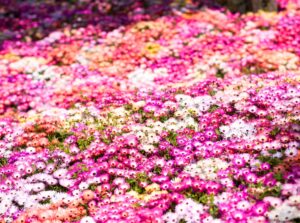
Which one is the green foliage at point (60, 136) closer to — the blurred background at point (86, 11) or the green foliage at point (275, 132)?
the green foliage at point (275, 132)

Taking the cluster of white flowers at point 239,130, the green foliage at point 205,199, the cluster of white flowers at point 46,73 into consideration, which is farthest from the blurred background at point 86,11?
the green foliage at point 205,199

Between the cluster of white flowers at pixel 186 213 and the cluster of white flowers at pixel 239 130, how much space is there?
6.12 feet

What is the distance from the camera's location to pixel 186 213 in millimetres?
6910

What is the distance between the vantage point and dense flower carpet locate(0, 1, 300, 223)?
716cm

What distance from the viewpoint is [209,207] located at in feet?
22.7

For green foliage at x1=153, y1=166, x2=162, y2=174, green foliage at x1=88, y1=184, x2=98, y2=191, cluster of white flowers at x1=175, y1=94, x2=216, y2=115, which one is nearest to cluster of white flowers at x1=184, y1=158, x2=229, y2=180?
green foliage at x1=153, y1=166, x2=162, y2=174

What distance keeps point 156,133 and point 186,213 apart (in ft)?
7.94

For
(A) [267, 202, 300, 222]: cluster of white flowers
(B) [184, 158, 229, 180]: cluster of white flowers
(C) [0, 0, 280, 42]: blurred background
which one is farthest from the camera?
(C) [0, 0, 280, 42]: blurred background

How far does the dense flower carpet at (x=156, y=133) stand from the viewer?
23.5 feet

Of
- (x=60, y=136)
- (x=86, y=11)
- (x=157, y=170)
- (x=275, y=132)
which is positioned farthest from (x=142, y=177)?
(x=86, y=11)

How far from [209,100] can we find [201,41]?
6189 millimetres

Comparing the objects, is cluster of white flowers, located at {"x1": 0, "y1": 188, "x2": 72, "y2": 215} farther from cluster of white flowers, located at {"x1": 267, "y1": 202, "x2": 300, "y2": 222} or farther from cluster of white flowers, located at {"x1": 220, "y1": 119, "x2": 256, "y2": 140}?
cluster of white flowers, located at {"x1": 267, "y1": 202, "x2": 300, "y2": 222}

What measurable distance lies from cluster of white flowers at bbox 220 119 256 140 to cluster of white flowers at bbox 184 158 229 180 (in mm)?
824

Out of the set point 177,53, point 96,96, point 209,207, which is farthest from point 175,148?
point 177,53
